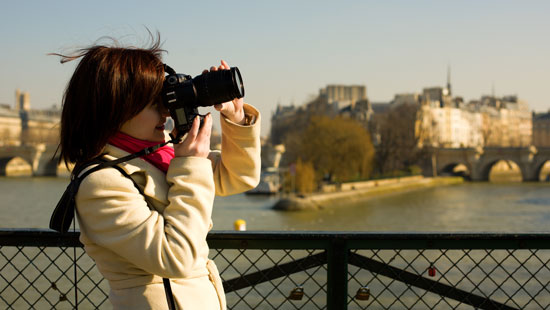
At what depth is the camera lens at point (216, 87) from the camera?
1.25 m

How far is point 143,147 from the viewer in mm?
1275

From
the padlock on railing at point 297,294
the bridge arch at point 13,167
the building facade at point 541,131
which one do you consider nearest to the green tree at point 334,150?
the bridge arch at point 13,167

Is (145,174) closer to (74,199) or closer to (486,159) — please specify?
(74,199)

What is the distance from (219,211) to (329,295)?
2174cm

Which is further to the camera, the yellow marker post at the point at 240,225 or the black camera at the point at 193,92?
the yellow marker post at the point at 240,225

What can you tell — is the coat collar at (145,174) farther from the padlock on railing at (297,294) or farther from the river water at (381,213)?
the river water at (381,213)

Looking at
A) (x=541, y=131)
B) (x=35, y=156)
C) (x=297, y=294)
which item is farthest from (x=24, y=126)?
(x=297, y=294)

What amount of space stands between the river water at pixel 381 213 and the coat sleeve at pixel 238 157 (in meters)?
16.4

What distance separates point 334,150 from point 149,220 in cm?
3135

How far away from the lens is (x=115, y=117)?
3.94ft

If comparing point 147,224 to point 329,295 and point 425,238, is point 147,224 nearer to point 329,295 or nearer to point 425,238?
point 329,295

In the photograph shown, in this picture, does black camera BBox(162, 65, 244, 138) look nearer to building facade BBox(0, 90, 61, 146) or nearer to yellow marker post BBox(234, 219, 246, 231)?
yellow marker post BBox(234, 219, 246, 231)

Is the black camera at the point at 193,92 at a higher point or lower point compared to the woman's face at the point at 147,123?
higher

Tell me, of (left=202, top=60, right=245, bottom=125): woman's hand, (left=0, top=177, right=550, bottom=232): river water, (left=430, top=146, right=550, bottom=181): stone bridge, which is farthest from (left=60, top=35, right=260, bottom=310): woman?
(left=430, top=146, right=550, bottom=181): stone bridge
